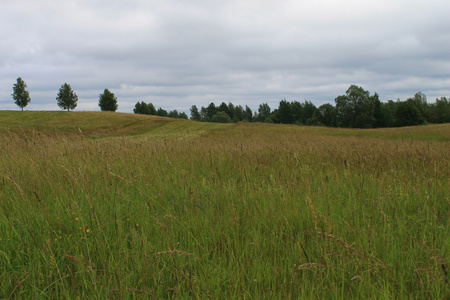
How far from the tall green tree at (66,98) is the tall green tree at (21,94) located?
29.6ft

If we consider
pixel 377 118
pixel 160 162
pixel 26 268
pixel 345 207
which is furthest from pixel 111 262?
pixel 377 118

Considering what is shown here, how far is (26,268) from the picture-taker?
188 centimetres

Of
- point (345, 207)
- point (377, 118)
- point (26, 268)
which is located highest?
point (377, 118)

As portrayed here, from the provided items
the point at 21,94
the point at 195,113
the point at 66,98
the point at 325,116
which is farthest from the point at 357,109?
the point at 195,113

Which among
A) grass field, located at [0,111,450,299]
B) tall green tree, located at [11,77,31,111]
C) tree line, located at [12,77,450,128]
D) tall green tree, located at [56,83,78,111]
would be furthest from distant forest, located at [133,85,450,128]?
grass field, located at [0,111,450,299]

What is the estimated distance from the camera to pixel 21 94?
265 ft

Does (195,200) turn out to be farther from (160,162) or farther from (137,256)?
(160,162)

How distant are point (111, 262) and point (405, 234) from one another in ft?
8.26

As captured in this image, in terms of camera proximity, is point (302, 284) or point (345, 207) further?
point (345, 207)

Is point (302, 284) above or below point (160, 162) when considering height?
below

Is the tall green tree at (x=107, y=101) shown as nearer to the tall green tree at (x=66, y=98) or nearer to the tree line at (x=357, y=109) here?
the tree line at (x=357, y=109)

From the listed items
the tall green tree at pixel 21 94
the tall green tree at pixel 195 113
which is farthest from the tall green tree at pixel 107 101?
the tall green tree at pixel 195 113

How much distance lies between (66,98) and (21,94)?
42.7 ft

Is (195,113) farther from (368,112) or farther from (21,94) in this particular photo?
(368,112)
